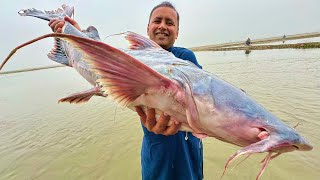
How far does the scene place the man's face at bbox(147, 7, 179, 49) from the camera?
2.72 metres

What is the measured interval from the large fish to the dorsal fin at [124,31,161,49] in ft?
1.14

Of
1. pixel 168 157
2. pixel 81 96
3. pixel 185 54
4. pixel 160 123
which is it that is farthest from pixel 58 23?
pixel 168 157

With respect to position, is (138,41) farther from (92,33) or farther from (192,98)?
(92,33)

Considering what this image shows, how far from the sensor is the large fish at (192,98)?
1.06 metres


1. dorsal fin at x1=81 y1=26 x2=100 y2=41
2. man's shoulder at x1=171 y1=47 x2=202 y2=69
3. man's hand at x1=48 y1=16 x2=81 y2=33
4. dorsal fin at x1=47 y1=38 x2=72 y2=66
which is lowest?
man's shoulder at x1=171 y1=47 x2=202 y2=69

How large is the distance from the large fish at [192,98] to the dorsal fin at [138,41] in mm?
348

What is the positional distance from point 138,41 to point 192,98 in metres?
0.77

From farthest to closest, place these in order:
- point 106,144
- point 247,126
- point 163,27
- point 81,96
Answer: point 106,144
point 163,27
point 81,96
point 247,126

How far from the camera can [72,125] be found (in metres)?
6.82

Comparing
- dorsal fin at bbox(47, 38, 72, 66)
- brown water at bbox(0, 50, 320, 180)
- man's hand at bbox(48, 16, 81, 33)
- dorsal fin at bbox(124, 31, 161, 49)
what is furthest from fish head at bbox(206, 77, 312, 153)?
brown water at bbox(0, 50, 320, 180)

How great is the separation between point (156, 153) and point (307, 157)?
314cm

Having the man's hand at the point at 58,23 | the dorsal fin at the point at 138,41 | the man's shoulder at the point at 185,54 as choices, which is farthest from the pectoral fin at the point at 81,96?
the man's shoulder at the point at 185,54

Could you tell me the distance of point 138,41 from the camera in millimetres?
1810

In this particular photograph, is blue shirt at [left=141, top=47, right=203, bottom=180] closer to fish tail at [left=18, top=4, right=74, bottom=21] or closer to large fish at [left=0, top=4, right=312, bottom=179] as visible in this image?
large fish at [left=0, top=4, right=312, bottom=179]
